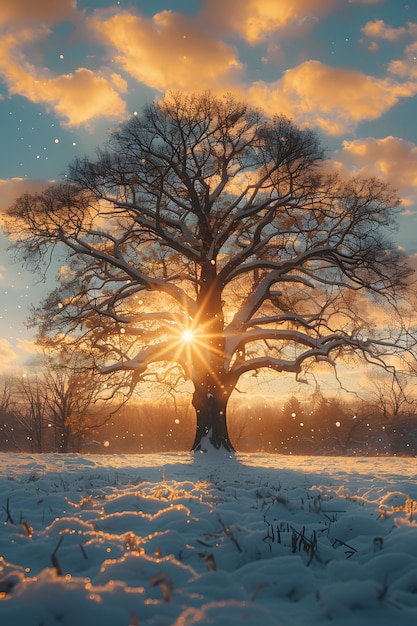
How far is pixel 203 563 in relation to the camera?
9.07 feet

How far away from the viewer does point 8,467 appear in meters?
7.91

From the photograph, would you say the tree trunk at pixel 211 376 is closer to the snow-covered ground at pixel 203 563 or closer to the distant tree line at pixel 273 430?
the snow-covered ground at pixel 203 563

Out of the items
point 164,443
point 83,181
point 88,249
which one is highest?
point 83,181

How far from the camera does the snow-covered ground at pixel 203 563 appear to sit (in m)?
1.99

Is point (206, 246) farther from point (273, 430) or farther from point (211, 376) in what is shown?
point (273, 430)

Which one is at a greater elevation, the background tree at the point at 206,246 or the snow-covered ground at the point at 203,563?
the background tree at the point at 206,246

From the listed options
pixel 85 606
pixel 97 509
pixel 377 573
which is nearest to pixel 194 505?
pixel 97 509

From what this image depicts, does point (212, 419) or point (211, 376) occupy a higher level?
point (211, 376)

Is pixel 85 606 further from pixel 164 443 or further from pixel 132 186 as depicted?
pixel 164 443

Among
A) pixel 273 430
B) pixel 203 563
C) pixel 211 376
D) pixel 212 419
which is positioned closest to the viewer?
pixel 203 563

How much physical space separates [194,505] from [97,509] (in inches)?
35.5

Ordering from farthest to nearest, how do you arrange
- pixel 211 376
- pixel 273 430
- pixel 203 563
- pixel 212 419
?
pixel 273 430
pixel 211 376
pixel 212 419
pixel 203 563

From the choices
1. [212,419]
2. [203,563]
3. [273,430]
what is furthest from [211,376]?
[273,430]

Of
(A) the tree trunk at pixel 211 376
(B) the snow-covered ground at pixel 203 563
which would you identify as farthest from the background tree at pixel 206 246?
(B) the snow-covered ground at pixel 203 563
